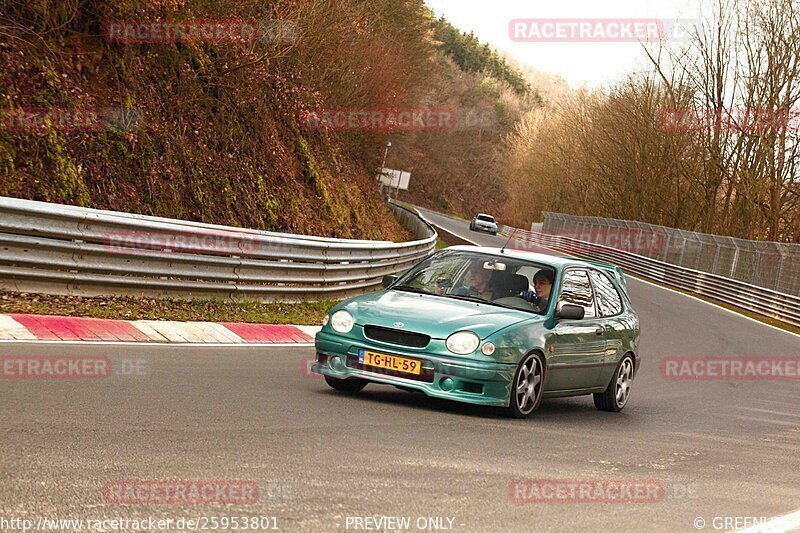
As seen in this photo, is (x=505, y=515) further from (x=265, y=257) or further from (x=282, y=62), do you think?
(x=282, y=62)

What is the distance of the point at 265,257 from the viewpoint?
1642 cm

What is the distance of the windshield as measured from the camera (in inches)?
391

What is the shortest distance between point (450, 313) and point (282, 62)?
2072 cm

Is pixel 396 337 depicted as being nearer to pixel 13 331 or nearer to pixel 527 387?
pixel 527 387

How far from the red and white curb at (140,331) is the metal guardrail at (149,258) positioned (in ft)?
2.95

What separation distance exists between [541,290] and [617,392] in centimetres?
183

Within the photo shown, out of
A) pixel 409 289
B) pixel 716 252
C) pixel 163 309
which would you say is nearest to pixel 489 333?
pixel 409 289

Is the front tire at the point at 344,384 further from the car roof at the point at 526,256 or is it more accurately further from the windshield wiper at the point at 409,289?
the car roof at the point at 526,256

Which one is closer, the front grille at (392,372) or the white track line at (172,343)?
the front grille at (392,372)

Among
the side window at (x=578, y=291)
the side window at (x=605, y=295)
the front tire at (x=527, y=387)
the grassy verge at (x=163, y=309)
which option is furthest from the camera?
the grassy verge at (x=163, y=309)

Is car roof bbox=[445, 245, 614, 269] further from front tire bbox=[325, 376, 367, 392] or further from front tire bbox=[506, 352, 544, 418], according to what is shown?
front tire bbox=[325, 376, 367, 392]

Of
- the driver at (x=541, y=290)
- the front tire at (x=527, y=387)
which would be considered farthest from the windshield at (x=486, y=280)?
the front tire at (x=527, y=387)

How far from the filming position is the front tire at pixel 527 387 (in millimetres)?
9039

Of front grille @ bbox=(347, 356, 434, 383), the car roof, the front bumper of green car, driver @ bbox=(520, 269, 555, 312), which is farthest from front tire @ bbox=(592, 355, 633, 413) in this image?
front grille @ bbox=(347, 356, 434, 383)
